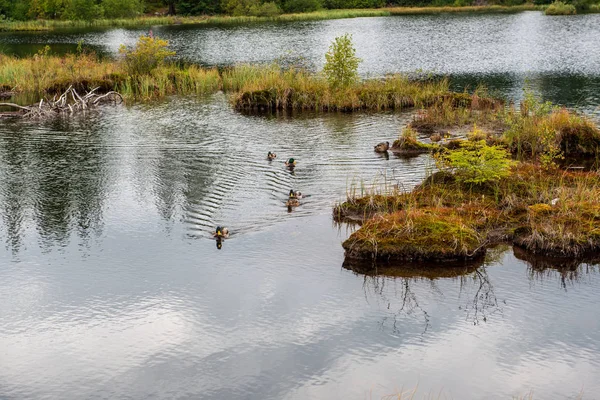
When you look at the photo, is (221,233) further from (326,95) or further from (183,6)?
(183,6)

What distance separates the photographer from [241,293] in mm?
14953

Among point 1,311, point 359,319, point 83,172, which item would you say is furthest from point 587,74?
point 1,311

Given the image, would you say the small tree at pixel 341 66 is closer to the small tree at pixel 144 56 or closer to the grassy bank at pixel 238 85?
the grassy bank at pixel 238 85

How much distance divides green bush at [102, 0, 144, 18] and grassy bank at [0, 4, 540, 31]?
2528 millimetres

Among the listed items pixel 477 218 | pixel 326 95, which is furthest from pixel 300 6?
pixel 477 218

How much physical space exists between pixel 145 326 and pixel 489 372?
633 cm

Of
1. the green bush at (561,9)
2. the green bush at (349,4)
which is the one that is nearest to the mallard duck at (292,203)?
the green bush at (561,9)

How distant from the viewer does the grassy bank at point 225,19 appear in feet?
346

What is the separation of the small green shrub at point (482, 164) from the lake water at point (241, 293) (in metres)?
2.59

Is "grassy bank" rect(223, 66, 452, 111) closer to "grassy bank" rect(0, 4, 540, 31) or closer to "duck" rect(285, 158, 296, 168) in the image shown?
"duck" rect(285, 158, 296, 168)

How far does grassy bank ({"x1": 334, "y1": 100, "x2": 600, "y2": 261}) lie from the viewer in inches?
643

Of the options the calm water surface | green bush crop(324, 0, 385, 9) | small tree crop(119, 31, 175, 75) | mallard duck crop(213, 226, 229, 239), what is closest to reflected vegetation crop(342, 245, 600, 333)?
mallard duck crop(213, 226, 229, 239)

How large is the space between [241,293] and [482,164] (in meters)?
8.18

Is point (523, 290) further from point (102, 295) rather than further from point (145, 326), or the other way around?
point (102, 295)
